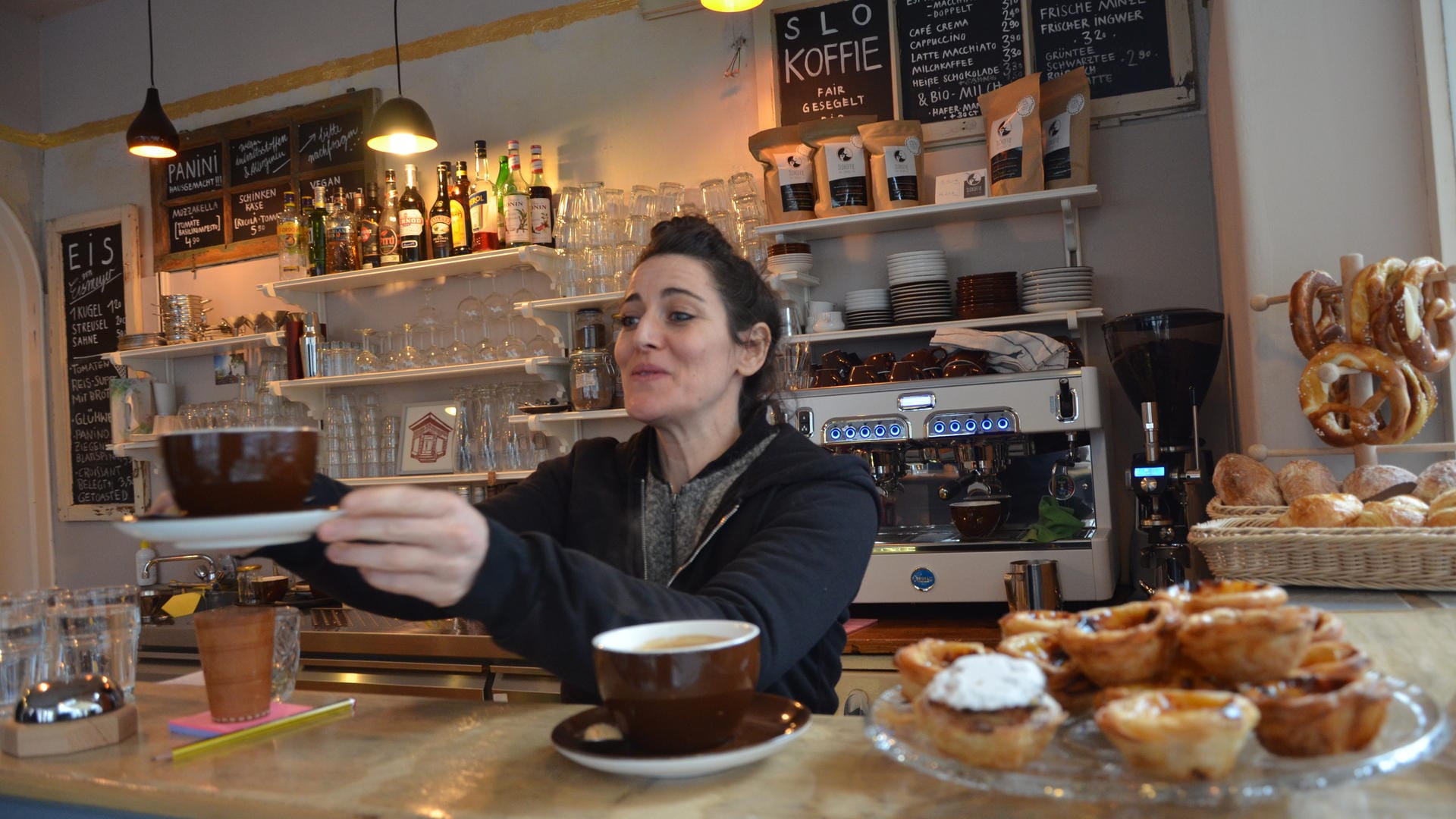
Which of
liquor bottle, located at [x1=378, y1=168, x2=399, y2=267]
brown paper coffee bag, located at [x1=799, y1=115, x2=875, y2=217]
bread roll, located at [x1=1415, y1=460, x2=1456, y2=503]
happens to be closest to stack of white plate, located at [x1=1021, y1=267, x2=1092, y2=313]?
brown paper coffee bag, located at [x1=799, y1=115, x2=875, y2=217]

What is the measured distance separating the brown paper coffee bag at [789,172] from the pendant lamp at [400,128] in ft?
3.59

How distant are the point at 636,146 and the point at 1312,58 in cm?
238

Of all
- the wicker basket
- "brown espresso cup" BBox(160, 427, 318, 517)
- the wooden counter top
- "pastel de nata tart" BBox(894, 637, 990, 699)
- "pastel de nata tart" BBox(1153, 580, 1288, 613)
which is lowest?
the wooden counter top

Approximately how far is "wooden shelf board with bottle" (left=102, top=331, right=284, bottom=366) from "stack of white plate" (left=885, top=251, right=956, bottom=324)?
2490 mm

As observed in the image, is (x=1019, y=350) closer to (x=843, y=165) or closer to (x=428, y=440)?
(x=843, y=165)

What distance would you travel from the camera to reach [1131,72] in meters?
3.44

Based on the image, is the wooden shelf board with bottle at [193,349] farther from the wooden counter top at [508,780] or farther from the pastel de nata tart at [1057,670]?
the pastel de nata tart at [1057,670]

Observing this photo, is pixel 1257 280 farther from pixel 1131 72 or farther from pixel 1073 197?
pixel 1131 72

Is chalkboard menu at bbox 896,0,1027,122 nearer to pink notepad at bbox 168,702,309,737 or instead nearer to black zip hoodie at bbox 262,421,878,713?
black zip hoodie at bbox 262,421,878,713

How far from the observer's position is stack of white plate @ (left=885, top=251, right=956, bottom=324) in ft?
11.2

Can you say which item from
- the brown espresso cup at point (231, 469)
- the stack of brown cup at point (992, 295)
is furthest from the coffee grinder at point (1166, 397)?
the brown espresso cup at point (231, 469)

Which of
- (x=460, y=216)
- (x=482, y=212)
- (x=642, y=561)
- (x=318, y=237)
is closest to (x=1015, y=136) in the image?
(x=482, y=212)

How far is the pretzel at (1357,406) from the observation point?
6.81 feet

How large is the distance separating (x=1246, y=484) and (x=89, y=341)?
4930mm
